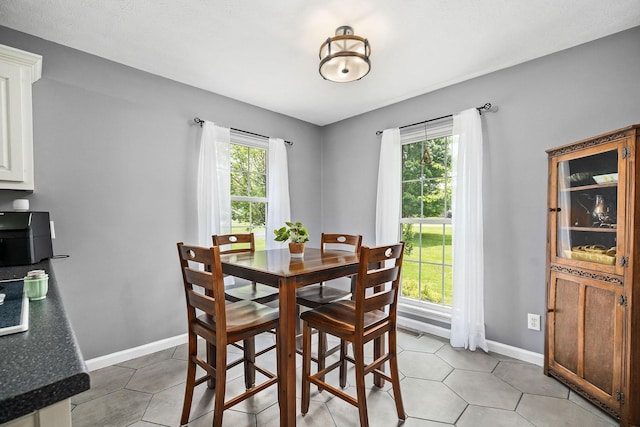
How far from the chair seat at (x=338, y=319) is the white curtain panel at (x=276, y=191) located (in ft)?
5.86

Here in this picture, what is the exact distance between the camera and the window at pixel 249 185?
132 inches

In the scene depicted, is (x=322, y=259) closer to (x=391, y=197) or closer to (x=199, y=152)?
(x=391, y=197)

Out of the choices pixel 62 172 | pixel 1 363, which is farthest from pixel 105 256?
pixel 1 363

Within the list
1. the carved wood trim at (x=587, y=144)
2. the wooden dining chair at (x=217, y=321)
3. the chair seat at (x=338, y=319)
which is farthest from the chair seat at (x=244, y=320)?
the carved wood trim at (x=587, y=144)

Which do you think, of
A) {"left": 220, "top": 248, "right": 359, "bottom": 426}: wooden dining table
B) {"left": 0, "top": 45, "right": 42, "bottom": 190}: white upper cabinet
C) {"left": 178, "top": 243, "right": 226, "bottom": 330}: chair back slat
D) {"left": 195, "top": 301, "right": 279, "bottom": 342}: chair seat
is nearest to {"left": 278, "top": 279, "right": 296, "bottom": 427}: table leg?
{"left": 220, "top": 248, "right": 359, "bottom": 426}: wooden dining table

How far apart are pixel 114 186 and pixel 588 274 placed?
3.53 m

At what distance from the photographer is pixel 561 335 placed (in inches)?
84.0

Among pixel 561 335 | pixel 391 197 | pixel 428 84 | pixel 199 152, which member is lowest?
pixel 561 335

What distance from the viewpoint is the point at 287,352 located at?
157 centimetres

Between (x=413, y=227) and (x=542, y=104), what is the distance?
1571mm

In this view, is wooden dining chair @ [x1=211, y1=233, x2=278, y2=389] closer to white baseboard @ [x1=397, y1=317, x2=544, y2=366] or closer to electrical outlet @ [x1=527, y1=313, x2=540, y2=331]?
white baseboard @ [x1=397, y1=317, x2=544, y2=366]

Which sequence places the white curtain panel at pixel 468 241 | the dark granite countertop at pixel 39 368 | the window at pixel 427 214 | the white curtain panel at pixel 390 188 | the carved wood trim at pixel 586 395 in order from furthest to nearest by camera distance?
the white curtain panel at pixel 390 188 → the window at pixel 427 214 → the white curtain panel at pixel 468 241 → the carved wood trim at pixel 586 395 → the dark granite countertop at pixel 39 368

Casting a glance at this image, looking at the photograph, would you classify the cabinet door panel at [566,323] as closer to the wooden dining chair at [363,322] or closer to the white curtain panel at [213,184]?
the wooden dining chair at [363,322]

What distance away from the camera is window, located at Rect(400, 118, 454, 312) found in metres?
3.09
